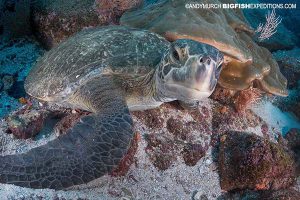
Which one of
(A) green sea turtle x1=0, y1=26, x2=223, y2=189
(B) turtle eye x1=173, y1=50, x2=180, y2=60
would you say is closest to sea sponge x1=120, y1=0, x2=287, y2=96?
(A) green sea turtle x1=0, y1=26, x2=223, y2=189

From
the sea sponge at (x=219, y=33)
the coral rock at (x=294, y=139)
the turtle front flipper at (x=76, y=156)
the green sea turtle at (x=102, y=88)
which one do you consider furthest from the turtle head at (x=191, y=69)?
the coral rock at (x=294, y=139)

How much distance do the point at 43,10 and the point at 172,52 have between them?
9.83 ft

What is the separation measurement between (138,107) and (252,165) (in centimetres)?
152

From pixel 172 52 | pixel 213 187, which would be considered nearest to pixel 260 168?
pixel 213 187

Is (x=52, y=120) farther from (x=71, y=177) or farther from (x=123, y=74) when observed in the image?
(x=71, y=177)

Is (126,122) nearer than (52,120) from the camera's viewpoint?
Yes

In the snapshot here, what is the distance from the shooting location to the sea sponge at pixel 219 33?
3.74 metres

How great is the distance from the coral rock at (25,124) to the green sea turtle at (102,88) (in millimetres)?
295

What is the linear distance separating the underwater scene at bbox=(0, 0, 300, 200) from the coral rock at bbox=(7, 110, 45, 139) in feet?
Answer: 0.04

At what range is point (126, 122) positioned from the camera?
7.99 feet

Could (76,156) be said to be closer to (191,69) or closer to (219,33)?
(191,69)

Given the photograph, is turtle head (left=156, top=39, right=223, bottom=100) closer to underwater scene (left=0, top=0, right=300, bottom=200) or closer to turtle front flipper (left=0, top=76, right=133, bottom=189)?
underwater scene (left=0, top=0, right=300, bottom=200)

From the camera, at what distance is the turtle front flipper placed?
1.99 meters

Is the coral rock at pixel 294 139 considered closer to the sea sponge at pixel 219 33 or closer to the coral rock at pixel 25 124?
the sea sponge at pixel 219 33
